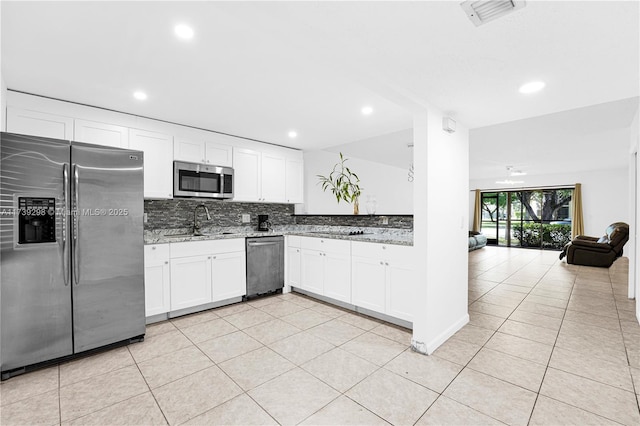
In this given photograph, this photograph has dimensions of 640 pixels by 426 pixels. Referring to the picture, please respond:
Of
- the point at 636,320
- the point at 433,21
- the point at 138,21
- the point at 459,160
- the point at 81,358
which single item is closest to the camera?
the point at 433,21

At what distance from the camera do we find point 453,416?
1.73 metres

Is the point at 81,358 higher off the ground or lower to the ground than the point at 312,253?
lower

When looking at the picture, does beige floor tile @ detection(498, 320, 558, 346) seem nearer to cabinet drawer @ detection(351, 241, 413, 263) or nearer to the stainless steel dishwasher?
cabinet drawer @ detection(351, 241, 413, 263)

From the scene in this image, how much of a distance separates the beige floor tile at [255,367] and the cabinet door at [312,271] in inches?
55.2

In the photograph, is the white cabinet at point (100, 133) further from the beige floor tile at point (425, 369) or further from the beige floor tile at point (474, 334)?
the beige floor tile at point (474, 334)

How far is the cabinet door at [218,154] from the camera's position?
3805mm

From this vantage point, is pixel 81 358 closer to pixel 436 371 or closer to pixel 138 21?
pixel 138 21

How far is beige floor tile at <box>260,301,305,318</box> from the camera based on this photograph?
11.3ft

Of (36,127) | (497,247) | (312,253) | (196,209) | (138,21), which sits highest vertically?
(138,21)

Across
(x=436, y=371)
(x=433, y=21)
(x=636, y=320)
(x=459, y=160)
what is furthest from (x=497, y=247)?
(x=433, y=21)

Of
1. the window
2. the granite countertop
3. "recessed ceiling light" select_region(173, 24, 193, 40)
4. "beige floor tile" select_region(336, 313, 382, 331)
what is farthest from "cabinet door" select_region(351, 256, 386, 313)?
the window

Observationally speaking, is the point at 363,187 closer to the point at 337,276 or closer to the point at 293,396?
the point at 337,276

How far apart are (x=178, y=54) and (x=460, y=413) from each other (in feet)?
9.51

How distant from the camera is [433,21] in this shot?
4.95 feet
